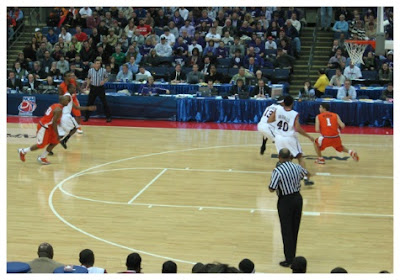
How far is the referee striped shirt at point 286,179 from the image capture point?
330 inches

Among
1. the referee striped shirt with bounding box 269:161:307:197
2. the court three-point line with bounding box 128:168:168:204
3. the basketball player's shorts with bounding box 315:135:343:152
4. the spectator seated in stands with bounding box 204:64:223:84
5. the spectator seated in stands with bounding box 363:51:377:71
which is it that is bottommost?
the court three-point line with bounding box 128:168:168:204

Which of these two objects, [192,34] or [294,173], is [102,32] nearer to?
[192,34]

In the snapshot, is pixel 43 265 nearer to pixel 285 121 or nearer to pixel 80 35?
pixel 285 121

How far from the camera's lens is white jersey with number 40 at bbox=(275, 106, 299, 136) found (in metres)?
12.4

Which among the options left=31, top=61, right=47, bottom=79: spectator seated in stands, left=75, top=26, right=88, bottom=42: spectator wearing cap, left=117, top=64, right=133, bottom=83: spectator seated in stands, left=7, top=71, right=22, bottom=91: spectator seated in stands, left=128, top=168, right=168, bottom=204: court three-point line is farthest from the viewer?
left=75, top=26, right=88, bottom=42: spectator wearing cap

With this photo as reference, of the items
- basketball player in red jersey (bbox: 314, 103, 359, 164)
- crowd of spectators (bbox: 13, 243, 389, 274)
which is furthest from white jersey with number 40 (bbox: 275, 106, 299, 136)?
crowd of spectators (bbox: 13, 243, 389, 274)

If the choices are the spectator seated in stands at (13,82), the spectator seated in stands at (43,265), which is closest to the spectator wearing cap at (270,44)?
the spectator seated in stands at (13,82)

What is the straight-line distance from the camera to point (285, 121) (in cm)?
1248

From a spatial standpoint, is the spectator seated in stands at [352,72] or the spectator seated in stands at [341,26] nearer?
the spectator seated in stands at [352,72]

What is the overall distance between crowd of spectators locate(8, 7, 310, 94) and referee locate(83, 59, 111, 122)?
6.33 feet

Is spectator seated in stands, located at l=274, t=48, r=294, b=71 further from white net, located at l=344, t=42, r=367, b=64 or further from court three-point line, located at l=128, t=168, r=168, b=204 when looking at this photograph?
court three-point line, located at l=128, t=168, r=168, b=204

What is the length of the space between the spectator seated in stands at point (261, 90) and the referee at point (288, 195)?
11235 millimetres

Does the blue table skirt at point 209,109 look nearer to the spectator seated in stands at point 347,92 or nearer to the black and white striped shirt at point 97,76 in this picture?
the spectator seated in stands at point 347,92

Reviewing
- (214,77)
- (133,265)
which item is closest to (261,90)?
(214,77)
